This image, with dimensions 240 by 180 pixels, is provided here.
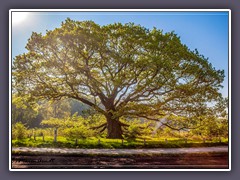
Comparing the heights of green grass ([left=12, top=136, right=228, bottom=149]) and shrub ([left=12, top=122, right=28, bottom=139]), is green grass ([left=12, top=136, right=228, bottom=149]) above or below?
below

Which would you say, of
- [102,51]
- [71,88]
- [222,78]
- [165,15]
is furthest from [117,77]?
[222,78]

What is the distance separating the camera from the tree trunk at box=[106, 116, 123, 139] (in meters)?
5.58

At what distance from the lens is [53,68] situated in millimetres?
5684

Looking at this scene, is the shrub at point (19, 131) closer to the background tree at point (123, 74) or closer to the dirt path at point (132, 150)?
the dirt path at point (132, 150)

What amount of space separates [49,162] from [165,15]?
140 inches

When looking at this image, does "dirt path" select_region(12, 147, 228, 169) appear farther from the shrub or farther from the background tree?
the background tree

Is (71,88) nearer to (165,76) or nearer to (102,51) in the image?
(102,51)

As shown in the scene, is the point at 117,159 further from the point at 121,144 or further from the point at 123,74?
the point at 123,74

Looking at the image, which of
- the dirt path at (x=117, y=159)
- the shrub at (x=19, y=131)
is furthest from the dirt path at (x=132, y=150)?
the shrub at (x=19, y=131)

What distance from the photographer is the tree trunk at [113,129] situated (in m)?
5.58

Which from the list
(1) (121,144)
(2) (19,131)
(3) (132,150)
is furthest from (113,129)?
(2) (19,131)

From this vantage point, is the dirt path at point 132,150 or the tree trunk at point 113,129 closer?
the dirt path at point 132,150

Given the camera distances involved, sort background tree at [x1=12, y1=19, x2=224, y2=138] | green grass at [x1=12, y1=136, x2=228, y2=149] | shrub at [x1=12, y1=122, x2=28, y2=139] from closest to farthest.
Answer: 1. shrub at [x1=12, y1=122, x2=28, y2=139]
2. green grass at [x1=12, y1=136, x2=228, y2=149]
3. background tree at [x1=12, y1=19, x2=224, y2=138]

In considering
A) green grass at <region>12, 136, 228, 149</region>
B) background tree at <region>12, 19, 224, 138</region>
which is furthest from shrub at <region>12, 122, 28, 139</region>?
background tree at <region>12, 19, 224, 138</region>
